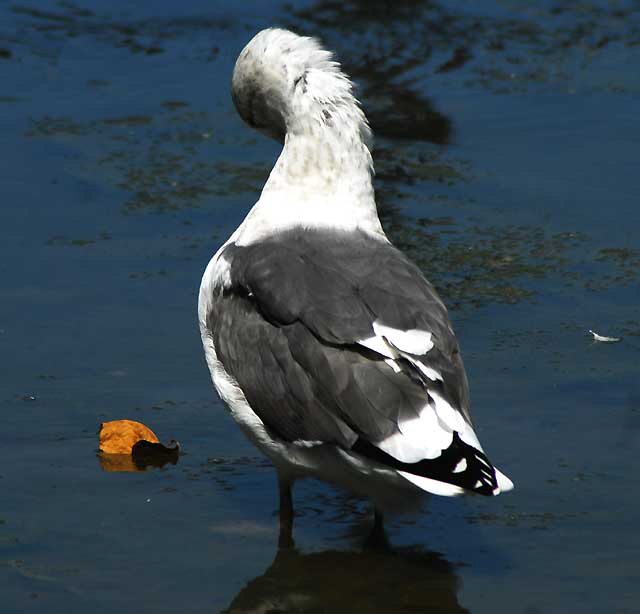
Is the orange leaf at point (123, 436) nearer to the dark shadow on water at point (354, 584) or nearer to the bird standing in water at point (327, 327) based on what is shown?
the bird standing in water at point (327, 327)

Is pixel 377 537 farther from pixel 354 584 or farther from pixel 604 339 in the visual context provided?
pixel 604 339

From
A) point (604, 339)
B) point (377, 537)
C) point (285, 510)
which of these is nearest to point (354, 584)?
point (377, 537)

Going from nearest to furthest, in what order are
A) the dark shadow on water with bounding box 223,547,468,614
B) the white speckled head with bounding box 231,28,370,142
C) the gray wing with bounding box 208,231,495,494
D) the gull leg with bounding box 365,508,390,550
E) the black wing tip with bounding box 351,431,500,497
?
the black wing tip with bounding box 351,431,500,497 → the gray wing with bounding box 208,231,495,494 → the dark shadow on water with bounding box 223,547,468,614 → the gull leg with bounding box 365,508,390,550 → the white speckled head with bounding box 231,28,370,142

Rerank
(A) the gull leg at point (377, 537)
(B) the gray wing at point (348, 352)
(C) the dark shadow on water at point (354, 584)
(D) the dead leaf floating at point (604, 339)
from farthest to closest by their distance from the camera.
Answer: (D) the dead leaf floating at point (604, 339) → (A) the gull leg at point (377, 537) → (C) the dark shadow on water at point (354, 584) → (B) the gray wing at point (348, 352)

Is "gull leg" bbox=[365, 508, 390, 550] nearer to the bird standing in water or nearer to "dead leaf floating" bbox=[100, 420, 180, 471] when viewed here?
the bird standing in water

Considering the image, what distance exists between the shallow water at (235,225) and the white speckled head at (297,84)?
3.86 feet

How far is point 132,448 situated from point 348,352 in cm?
117

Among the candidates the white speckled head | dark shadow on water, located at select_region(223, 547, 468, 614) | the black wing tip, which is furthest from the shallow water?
the white speckled head

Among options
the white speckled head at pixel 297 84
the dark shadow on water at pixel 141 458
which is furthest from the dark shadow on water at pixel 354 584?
the white speckled head at pixel 297 84

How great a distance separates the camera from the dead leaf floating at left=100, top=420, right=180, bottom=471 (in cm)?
536

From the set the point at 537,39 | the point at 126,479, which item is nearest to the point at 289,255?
the point at 126,479

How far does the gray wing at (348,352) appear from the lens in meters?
4.33

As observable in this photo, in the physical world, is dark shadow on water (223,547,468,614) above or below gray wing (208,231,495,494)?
below

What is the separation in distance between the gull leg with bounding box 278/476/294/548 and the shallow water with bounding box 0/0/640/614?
0.05 metres
